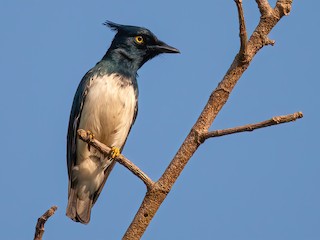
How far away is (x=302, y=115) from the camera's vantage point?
3.47 metres

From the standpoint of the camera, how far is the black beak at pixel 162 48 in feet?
22.1

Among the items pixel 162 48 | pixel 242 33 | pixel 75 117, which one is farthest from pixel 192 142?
pixel 162 48

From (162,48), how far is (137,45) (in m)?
0.33

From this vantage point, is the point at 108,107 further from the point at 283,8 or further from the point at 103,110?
the point at 283,8

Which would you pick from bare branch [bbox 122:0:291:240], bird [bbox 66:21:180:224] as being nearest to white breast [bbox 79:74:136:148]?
bird [bbox 66:21:180:224]

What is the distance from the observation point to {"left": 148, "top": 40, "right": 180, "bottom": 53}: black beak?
6.73 m

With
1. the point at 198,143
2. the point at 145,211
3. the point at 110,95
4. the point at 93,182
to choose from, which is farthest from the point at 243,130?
the point at 93,182

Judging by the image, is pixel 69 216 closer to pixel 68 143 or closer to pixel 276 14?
pixel 68 143

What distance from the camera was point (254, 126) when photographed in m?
3.64

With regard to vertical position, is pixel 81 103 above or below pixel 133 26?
below

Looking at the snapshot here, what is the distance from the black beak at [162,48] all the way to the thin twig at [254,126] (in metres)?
3.06

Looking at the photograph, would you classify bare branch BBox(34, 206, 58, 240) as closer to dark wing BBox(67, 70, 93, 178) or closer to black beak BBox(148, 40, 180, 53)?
dark wing BBox(67, 70, 93, 178)

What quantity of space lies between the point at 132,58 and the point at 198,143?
10.5 feet

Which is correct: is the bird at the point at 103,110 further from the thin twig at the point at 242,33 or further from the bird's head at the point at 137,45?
the thin twig at the point at 242,33
